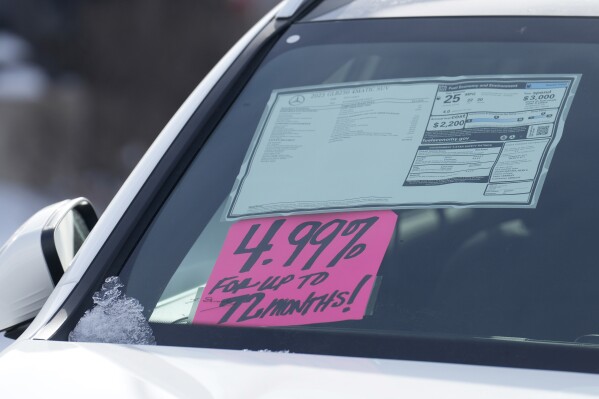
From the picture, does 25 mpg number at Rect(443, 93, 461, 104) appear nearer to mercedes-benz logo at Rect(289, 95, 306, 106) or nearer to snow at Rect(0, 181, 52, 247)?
mercedes-benz logo at Rect(289, 95, 306, 106)

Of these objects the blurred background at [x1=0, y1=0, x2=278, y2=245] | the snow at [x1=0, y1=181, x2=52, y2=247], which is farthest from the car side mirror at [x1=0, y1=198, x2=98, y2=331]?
the blurred background at [x1=0, y1=0, x2=278, y2=245]

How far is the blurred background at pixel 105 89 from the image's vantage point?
27.7 feet

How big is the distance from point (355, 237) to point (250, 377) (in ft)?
1.16

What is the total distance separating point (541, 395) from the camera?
1411 mm

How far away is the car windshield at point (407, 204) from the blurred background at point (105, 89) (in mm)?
6209

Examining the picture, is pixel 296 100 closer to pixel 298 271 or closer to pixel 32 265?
pixel 298 271

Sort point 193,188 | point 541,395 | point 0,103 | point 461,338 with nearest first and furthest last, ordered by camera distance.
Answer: point 541,395 → point 461,338 → point 193,188 → point 0,103

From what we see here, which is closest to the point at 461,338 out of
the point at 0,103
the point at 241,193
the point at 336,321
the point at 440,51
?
the point at 336,321

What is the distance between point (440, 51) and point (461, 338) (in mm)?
635

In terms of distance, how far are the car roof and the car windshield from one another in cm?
3

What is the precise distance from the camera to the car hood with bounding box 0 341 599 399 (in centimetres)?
143

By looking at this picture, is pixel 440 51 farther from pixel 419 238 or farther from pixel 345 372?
pixel 345 372

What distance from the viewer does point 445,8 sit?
6.82 ft

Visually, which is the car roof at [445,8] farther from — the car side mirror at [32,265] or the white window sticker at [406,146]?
the car side mirror at [32,265]
